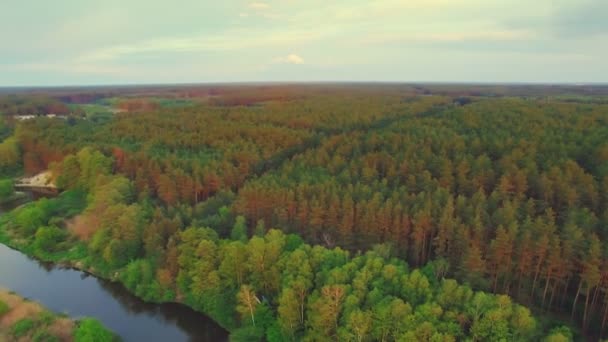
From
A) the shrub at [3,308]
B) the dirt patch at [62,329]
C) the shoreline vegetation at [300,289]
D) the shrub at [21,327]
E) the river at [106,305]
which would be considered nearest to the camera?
the shoreline vegetation at [300,289]

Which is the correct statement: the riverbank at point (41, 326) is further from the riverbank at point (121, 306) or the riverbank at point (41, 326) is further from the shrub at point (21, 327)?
the riverbank at point (121, 306)

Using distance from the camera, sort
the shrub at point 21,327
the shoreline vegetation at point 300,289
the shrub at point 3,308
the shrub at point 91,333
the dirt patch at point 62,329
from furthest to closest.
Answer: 1. the shrub at point 3,308
2. the dirt patch at point 62,329
3. the shrub at point 21,327
4. the shrub at point 91,333
5. the shoreline vegetation at point 300,289

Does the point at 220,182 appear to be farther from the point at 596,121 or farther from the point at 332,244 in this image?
the point at 596,121

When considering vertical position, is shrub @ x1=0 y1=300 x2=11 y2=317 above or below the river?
above

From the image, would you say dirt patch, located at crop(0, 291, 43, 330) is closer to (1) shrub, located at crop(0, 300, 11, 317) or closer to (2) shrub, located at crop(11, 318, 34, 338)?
(1) shrub, located at crop(0, 300, 11, 317)

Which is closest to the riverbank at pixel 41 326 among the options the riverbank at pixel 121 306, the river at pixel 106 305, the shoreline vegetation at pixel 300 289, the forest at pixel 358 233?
the river at pixel 106 305

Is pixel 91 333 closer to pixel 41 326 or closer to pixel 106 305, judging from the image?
pixel 41 326

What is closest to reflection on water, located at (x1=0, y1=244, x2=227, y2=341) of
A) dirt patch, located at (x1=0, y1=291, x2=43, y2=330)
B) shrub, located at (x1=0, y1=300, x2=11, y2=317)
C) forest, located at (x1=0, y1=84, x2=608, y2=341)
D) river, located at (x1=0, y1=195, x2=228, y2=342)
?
river, located at (x1=0, y1=195, x2=228, y2=342)
